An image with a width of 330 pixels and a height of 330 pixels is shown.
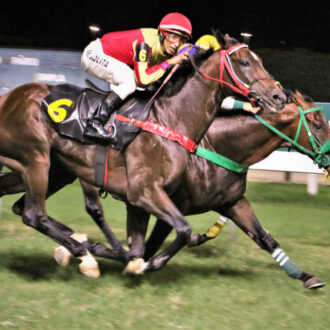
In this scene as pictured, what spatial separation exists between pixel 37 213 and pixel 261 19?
1308 centimetres

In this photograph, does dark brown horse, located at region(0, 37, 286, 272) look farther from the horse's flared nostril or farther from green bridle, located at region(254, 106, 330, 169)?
green bridle, located at region(254, 106, 330, 169)

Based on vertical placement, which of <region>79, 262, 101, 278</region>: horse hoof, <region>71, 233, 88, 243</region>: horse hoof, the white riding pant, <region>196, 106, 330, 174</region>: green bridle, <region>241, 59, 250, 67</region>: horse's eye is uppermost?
<region>241, 59, 250, 67</region>: horse's eye

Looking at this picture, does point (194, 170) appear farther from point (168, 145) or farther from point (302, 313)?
point (302, 313)

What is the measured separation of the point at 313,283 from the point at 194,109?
1.58 meters

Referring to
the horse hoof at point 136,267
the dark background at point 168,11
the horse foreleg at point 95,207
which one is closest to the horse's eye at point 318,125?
the horse hoof at point 136,267

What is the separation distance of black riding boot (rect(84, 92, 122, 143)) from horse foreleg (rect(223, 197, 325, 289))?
1.20 meters

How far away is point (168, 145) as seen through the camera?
4516mm

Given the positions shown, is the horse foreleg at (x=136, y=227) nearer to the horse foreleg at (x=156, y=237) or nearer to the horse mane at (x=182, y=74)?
the horse foreleg at (x=156, y=237)

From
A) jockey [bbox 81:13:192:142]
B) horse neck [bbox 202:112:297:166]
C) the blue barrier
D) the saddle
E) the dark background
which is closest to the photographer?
jockey [bbox 81:13:192:142]

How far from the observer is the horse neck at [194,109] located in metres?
4.60

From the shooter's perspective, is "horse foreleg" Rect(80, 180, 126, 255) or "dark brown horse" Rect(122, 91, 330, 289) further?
"horse foreleg" Rect(80, 180, 126, 255)

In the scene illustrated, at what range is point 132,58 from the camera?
4773mm

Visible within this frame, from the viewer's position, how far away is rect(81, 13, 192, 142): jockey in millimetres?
4480

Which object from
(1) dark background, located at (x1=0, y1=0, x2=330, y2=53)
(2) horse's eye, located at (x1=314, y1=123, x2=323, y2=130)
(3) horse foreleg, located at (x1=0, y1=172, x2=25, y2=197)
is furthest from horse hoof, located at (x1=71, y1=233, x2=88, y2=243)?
(1) dark background, located at (x1=0, y1=0, x2=330, y2=53)
